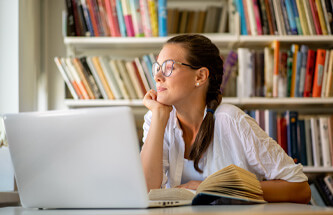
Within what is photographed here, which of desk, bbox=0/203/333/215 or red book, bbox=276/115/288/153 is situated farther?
red book, bbox=276/115/288/153

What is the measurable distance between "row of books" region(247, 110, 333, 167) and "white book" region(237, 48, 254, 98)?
125 mm

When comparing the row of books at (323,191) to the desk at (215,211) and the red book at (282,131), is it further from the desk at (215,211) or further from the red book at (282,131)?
the desk at (215,211)

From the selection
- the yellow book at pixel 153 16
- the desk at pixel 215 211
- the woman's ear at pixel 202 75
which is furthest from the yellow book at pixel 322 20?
the desk at pixel 215 211

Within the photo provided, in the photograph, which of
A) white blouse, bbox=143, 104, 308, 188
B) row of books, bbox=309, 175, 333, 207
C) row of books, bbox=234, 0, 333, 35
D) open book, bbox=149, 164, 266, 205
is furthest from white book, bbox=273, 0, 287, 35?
open book, bbox=149, 164, 266, 205

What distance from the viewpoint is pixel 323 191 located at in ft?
7.55

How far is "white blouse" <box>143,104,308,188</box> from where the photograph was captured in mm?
1247

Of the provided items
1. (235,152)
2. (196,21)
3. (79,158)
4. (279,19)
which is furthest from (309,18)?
(79,158)

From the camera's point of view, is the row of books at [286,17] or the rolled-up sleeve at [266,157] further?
the row of books at [286,17]

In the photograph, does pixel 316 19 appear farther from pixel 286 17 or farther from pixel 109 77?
pixel 109 77

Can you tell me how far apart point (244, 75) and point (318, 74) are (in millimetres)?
424

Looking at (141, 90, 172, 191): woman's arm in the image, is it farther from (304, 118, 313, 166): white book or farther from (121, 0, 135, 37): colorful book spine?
(304, 118, 313, 166): white book

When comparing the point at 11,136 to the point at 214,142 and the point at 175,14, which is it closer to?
the point at 214,142

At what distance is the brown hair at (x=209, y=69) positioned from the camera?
1.39m

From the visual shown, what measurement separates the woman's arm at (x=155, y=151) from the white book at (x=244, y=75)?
38.9 inches
